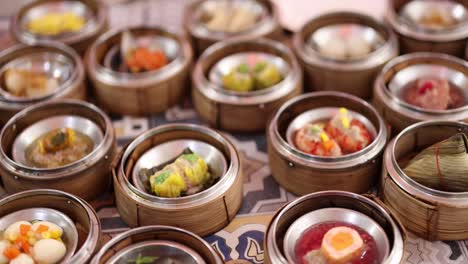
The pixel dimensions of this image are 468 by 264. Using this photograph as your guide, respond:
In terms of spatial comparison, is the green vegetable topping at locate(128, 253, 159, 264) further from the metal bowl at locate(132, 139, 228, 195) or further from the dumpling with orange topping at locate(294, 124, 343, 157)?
the dumpling with orange topping at locate(294, 124, 343, 157)

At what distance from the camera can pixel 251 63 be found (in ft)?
12.2

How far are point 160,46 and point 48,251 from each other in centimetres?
175

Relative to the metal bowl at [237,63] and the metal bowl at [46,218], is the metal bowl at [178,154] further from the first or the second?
the metal bowl at [237,63]

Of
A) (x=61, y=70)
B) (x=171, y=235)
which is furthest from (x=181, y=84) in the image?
(x=171, y=235)

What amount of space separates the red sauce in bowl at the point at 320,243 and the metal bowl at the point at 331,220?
0.6 inches

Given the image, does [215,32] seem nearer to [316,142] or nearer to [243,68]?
[243,68]

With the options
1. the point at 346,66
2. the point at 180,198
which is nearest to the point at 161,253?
the point at 180,198

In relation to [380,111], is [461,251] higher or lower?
lower

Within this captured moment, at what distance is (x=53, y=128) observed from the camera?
10.8 feet

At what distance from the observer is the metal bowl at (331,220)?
2.56 metres

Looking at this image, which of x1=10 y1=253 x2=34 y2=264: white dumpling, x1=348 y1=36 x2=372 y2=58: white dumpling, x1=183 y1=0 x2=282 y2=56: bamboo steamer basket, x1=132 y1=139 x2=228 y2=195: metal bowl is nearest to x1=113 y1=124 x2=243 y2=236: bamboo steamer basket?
x1=132 y1=139 x2=228 y2=195: metal bowl

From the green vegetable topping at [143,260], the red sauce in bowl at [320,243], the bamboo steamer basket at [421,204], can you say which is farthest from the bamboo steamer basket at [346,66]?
the green vegetable topping at [143,260]

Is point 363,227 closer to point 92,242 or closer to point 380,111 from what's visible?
point 380,111

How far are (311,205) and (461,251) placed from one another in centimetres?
70
